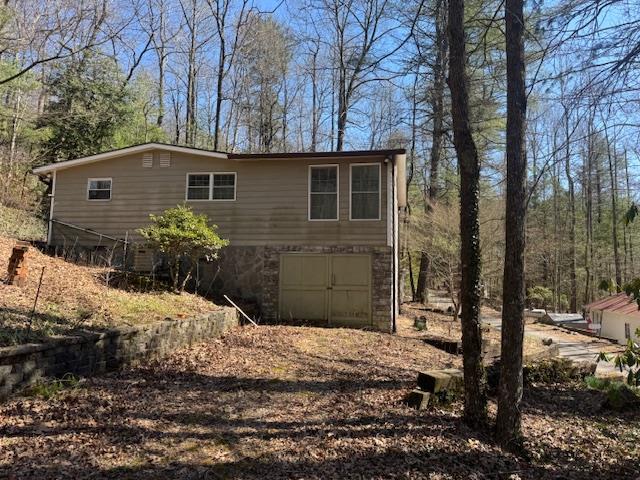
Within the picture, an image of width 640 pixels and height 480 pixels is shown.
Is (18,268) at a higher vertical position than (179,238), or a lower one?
lower

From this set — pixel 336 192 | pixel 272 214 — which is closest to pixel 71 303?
pixel 272 214

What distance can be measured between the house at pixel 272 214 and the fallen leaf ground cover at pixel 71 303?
2.14m

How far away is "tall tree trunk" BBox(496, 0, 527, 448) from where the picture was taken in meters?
4.88

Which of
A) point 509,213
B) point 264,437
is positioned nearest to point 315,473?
point 264,437

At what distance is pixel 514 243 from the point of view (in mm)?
4906

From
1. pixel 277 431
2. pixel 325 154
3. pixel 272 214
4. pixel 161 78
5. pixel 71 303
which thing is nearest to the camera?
pixel 277 431

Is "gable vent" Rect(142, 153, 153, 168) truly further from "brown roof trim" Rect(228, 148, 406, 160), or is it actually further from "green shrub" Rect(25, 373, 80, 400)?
"green shrub" Rect(25, 373, 80, 400)

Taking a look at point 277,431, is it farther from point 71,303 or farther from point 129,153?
point 129,153

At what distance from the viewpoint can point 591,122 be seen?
464 cm

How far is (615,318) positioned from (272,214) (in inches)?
663

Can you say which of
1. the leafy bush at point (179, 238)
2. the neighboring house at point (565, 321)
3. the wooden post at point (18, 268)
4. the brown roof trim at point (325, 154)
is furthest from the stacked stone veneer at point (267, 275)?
the neighboring house at point (565, 321)

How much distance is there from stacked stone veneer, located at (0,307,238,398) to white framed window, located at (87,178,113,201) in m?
6.58

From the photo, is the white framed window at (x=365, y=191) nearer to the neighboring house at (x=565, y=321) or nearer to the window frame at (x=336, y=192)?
the window frame at (x=336, y=192)

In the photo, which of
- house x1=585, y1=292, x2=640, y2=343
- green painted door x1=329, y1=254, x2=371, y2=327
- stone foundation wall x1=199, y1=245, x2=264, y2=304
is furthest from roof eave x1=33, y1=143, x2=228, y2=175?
house x1=585, y1=292, x2=640, y2=343
